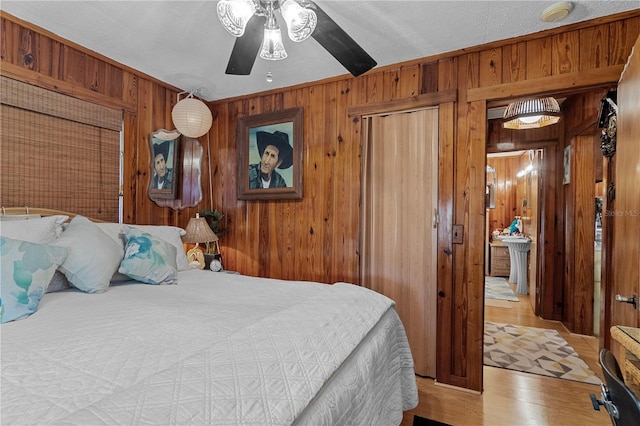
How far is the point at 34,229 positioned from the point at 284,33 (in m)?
1.94

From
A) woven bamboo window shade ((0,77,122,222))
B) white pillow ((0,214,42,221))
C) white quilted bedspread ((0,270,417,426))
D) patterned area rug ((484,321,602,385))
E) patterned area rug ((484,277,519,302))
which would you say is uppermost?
woven bamboo window shade ((0,77,122,222))

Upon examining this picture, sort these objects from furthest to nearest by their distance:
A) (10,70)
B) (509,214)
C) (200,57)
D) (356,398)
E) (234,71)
Answer: (509,214) < (200,57) < (10,70) < (234,71) < (356,398)

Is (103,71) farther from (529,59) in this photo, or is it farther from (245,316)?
(529,59)

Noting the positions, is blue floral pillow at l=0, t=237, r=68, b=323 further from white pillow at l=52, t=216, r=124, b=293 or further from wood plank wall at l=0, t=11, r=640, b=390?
wood plank wall at l=0, t=11, r=640, b=390

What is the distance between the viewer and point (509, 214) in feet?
23.0

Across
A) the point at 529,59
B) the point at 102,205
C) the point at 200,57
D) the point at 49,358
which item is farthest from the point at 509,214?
the point at 49,358

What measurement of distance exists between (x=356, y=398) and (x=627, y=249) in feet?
5.21

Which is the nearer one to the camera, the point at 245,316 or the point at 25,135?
the point at 245,316

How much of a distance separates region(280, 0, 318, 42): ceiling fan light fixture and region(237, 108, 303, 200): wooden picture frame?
1545 mm

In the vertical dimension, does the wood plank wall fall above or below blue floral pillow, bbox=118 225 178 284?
above

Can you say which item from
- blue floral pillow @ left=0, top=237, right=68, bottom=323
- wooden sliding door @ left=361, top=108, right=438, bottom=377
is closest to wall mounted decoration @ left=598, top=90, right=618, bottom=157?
wooden sliding door @ left=361, top=108, right=438, bottom=377

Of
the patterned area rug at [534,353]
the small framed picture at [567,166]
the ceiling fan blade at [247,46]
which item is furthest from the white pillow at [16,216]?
the small framed picture at [567,166]

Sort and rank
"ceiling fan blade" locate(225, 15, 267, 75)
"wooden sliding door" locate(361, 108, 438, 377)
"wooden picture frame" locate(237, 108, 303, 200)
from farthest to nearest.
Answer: "wooden picture frame" locate(237, 108, 303, 200), "wooden sliding door" locate(361, 108, 438, 377), "ceiling fan blade" locate(225, 15, 267, 75)

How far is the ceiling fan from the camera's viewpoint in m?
1.44
